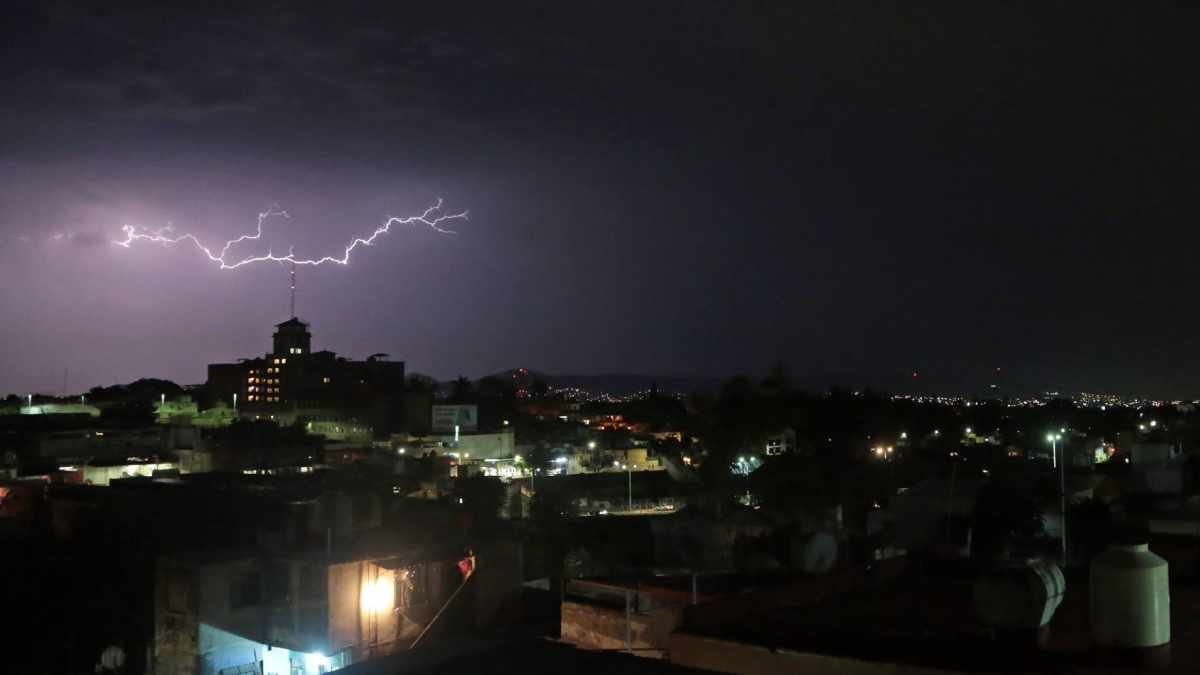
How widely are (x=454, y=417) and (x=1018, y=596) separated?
4300cm

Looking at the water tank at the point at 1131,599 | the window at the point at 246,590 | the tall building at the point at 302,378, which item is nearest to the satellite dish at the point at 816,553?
the water tank at the point at 1131,599

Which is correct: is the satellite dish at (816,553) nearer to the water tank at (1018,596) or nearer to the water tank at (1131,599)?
the water tank at (1018,596)

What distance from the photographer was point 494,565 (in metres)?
14.2

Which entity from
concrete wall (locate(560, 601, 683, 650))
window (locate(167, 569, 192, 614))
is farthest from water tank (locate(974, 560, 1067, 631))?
window (locate(167, 569, 192, 614))

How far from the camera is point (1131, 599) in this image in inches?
166

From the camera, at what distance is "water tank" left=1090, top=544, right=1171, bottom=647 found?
4.16 m

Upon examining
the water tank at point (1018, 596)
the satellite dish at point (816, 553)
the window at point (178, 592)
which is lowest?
the window at point (178, 592)

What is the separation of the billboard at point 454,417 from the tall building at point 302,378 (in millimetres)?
14698

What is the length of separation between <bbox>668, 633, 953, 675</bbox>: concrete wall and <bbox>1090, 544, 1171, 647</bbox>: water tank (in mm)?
796

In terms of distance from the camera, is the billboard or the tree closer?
the billboard

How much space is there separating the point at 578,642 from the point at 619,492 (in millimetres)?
28122

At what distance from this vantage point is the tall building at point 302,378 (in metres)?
64.7

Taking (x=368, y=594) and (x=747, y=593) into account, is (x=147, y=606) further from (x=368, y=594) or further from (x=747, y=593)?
(x=747, y=593)

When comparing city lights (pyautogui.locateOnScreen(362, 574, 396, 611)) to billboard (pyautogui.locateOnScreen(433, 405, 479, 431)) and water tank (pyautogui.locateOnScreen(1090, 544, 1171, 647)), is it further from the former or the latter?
billboard (pyautogui.locateOnScreen(433, 405, 479, 431))
